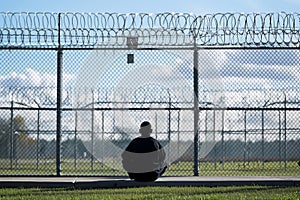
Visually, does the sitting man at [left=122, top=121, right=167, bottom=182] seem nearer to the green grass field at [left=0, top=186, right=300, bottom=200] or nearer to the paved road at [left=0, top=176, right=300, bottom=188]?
the paved road at [left=0, top=176, right=300, bottom=188]

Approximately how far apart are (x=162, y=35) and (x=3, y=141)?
12529 mm

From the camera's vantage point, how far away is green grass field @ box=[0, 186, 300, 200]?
30.9 ft

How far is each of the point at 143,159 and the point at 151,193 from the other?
1645 millimetres

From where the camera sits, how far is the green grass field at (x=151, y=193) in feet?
30.9

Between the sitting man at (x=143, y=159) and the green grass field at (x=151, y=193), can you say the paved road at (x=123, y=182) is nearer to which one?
the sitting man at (x=143, y=159)

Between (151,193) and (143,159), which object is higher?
(143,159)

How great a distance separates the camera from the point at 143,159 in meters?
11.5

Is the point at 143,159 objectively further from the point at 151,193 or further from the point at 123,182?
the point at 151,193

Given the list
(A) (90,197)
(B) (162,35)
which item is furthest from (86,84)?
(A) (90,197)

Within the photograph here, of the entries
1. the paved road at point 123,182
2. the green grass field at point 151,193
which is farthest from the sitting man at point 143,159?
the green grass field at point 151,193

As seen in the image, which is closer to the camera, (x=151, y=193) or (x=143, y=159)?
(x=151, y=193)

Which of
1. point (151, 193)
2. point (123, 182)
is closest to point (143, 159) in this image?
point (123, 182)

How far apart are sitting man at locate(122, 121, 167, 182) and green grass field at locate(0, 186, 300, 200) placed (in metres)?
0.58

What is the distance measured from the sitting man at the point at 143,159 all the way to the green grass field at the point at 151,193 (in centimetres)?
58
